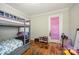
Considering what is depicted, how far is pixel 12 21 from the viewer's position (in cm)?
130

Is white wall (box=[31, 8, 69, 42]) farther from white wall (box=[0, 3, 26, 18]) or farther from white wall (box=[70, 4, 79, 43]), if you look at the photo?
white wall (box=[0, 3, 26, 18])

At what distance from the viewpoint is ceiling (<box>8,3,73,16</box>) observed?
1.21 m

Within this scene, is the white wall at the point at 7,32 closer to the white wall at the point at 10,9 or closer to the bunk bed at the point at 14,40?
the bunk bed at the point at 14,40

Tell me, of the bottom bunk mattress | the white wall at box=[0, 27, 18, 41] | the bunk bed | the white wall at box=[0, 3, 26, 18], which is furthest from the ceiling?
the bottom bunk mattress

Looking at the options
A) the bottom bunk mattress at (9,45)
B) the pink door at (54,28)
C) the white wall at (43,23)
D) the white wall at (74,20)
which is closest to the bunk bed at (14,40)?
the bottom bunk mattress at (9,45)

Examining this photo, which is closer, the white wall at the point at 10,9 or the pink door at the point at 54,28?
the white wall at the point at 10,9

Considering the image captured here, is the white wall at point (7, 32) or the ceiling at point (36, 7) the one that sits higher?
the ceiling at point (36, 7)

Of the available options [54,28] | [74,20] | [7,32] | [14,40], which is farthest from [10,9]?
[74,20]

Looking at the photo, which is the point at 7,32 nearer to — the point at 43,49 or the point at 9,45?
the point at 9,45

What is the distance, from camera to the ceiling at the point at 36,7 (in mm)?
1213

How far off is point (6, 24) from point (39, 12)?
57 centimetres

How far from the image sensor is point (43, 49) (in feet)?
4.35

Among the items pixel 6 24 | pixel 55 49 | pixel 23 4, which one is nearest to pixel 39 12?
pixel 23 4

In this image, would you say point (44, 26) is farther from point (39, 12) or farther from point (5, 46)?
point (5, 46)
